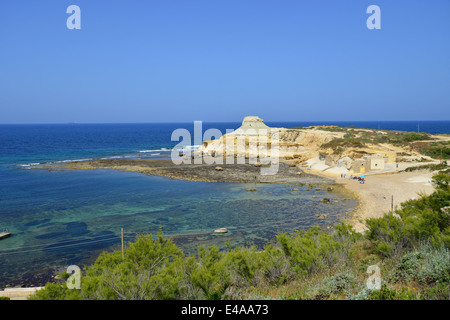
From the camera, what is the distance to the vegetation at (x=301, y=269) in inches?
259

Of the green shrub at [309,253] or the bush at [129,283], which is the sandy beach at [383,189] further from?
the bush at [129,283]

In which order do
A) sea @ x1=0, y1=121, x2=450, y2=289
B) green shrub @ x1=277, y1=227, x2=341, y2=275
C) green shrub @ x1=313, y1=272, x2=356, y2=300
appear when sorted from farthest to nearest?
sea @ x1=0, y1=121, x2=450, y2=289 → green shrub @ x1=277, y1=227, x2=341, y2=275 → green shrub @ x1=313, y1=272, x2=356, y2=300

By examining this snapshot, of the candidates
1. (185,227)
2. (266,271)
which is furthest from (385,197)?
(266,271)

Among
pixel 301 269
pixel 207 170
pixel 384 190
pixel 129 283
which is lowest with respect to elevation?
pixel 384 190

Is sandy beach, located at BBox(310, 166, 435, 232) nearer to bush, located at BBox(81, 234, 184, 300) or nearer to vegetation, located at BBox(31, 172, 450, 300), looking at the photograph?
vegetation, located at BBox(31, 172, 450, 300)

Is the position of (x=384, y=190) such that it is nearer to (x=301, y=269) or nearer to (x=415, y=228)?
(x=415, y=228)

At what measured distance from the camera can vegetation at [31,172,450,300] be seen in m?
6.58

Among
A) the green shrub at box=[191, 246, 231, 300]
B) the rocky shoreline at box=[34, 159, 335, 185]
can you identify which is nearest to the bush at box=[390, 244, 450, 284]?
the green shrub at box=[191, 246, 231, 300]

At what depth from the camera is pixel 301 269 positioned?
870 cm

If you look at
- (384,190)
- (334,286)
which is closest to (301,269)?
(334,286)

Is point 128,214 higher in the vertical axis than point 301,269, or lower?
lower

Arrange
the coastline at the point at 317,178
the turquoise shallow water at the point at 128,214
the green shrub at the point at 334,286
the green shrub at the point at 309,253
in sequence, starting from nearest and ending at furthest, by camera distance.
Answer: the green shrub at the point at 334,286 → the green shrub at the point at 309,253 → the turquoise shallow water at the point at 128,214 → the coastline at the point at 317,178

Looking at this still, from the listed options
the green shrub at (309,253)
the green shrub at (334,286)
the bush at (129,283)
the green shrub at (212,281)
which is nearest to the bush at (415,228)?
the green shrub at (309,253)

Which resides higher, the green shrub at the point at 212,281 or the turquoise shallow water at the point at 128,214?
the green shrub at the point at 212,281
